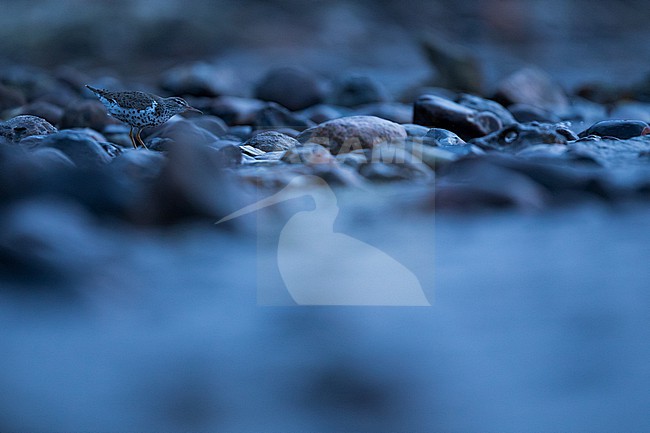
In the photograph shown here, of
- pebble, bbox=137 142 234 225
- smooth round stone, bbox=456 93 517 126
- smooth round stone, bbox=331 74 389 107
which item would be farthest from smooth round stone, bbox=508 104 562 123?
pebble, bbox=137 142 234 225

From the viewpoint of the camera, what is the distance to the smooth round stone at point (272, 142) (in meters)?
2.24

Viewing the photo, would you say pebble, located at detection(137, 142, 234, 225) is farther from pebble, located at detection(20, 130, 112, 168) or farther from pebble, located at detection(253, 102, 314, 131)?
pebble, located at detection(253, 102, 314, 131)

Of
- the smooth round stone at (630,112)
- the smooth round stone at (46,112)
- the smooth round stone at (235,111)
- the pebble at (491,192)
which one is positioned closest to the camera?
the pebble at (491,192)

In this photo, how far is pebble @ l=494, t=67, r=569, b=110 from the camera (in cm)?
430

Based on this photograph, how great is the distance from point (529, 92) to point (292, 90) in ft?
5.17

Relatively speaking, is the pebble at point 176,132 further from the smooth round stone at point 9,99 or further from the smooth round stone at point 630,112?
the smooth round stone at point 630,112

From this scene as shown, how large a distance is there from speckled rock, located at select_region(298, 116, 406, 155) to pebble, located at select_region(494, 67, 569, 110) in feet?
7.63

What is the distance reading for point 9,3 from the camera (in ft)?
32.3

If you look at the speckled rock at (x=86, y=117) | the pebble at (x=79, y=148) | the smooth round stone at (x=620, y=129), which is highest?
the speckled rock at (x=86, y=117)

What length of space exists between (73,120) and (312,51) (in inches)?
211

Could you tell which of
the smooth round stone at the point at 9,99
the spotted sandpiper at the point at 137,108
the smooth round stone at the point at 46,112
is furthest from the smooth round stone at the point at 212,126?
the smooth round stone at the point at 9,99

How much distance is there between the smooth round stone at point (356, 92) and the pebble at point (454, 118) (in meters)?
1.88

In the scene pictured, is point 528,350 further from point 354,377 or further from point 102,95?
point 102,95

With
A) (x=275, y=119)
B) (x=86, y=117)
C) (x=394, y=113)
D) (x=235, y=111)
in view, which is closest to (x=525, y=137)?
(x=394, y=113)
